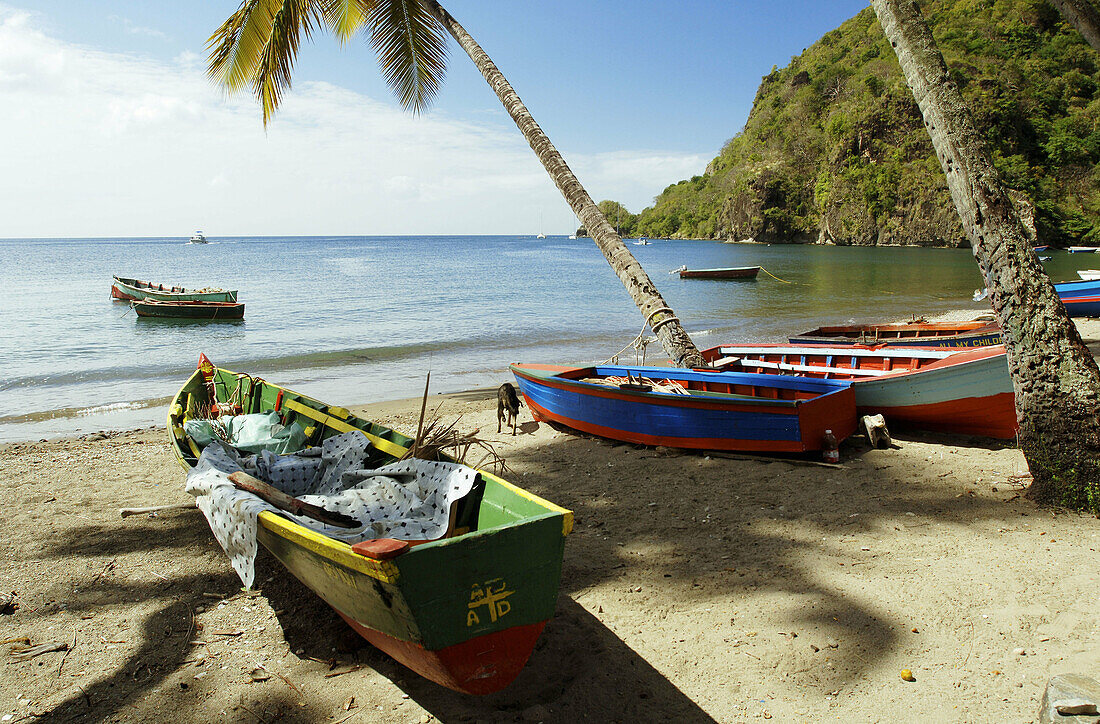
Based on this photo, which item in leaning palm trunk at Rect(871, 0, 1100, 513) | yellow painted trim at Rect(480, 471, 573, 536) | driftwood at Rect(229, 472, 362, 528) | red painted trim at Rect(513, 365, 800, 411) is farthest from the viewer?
red painted trim at Rect(513, 365, 800, 411)

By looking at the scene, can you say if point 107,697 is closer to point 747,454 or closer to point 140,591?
point 140,591

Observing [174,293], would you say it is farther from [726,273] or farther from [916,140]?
[916,140]

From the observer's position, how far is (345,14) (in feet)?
36.9

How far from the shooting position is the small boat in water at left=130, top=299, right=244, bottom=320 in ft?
74.4

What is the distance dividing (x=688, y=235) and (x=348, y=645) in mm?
124198

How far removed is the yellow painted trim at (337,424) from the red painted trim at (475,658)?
1.65m

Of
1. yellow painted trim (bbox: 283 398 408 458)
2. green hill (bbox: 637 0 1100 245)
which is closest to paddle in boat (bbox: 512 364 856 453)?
yellow painted trim (bbox: 283 398 408 458)

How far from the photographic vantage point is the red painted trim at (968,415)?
274 inches

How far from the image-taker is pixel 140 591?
455 cm

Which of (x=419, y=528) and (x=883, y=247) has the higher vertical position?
(x=883, y=247)

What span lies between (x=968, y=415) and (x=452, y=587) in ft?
22.0

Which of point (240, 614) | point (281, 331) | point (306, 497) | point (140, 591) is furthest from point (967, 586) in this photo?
point (281, 331)

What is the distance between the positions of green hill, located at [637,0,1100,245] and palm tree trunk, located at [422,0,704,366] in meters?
53.5

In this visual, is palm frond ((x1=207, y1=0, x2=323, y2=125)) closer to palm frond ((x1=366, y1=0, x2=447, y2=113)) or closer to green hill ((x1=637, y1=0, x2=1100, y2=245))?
palm frond ((x1=366, y1=0, x2=447, y2=113))
